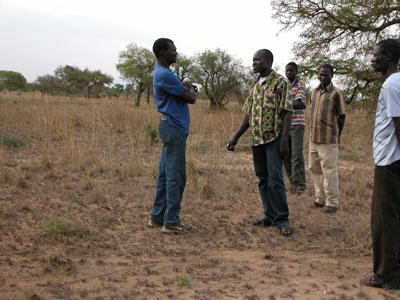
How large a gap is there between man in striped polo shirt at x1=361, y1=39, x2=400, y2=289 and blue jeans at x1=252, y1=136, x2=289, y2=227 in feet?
4.15

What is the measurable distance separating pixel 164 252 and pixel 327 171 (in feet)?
7.70

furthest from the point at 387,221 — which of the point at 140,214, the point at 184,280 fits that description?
the point at 140,214

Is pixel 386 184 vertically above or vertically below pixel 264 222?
above

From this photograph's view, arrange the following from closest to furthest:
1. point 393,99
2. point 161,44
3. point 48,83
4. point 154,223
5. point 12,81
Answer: point 393,99, point 161,44, point 154,223, point 48,83, point 12,81

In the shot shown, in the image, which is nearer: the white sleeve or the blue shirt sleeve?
the white sleeve

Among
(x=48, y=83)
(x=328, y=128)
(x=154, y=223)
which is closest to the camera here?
(x=154, y=223)

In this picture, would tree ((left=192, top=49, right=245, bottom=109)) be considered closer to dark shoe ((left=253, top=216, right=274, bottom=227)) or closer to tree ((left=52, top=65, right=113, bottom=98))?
dark shoe ((left=253, top=216, right=274, bottom=227))

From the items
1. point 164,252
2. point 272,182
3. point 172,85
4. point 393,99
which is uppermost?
point 172,85

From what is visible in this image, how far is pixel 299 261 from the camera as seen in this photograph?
10.3ft

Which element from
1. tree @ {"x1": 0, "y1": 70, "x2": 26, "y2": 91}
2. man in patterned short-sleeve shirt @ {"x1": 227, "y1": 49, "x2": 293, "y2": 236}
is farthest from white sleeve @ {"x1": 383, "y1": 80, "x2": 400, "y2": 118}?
tree @ {"x1": 0, "y1": 70, "x2": 26, "y2": 91}

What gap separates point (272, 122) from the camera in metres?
3.77

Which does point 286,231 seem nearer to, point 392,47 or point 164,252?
point 164,252

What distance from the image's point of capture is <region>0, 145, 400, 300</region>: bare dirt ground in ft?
8.54

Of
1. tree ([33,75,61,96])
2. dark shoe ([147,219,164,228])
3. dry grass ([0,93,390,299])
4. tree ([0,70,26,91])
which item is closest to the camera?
dry grass ([0,93,390,299])
